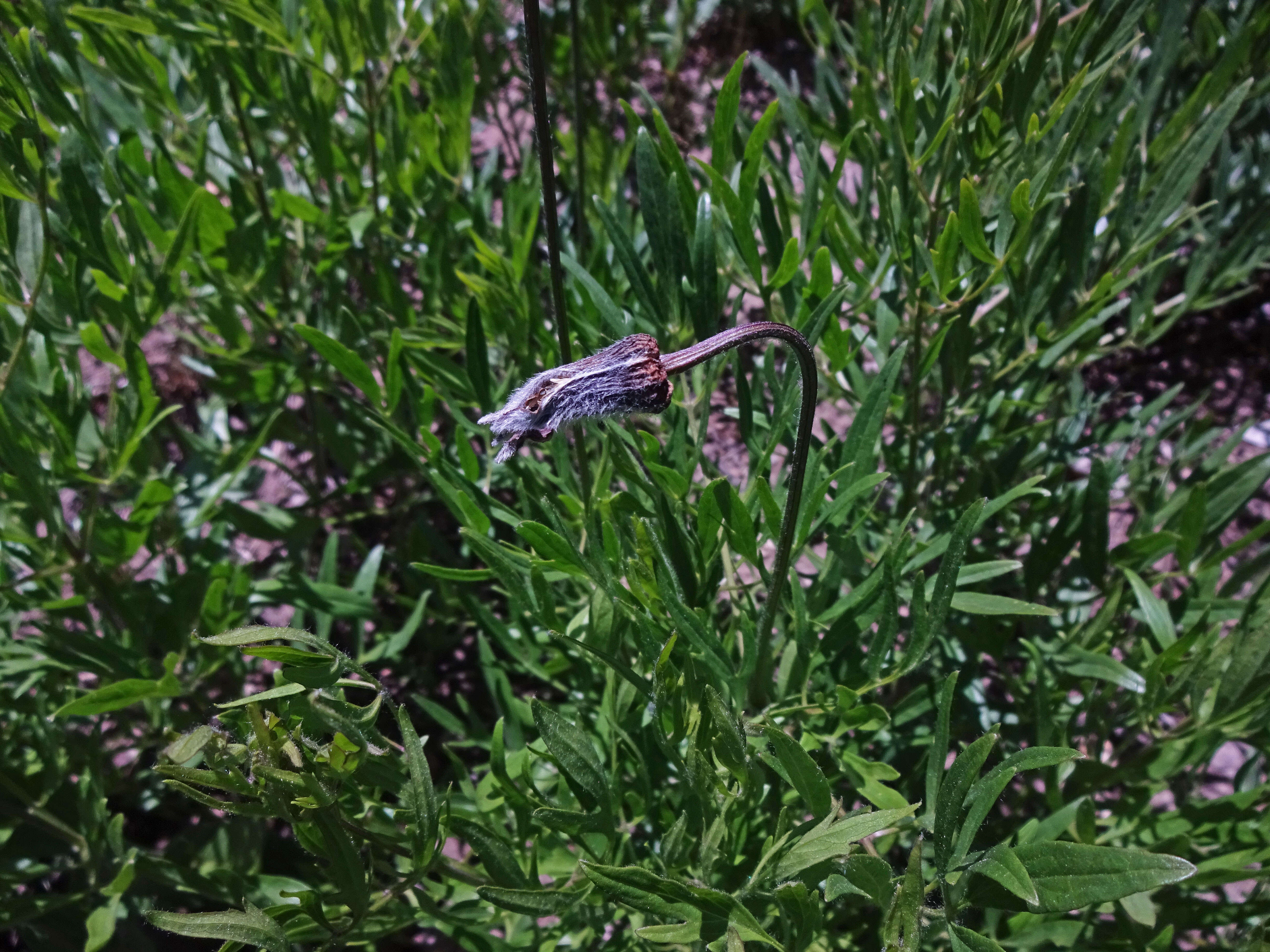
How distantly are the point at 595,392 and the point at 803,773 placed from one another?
14.2 inches

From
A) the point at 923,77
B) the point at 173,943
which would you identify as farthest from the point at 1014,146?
the point at 173,943

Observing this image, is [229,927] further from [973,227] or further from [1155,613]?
[1155,613]

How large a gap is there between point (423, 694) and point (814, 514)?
854 mm

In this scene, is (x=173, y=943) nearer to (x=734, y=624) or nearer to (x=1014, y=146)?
(x=734, y=624)

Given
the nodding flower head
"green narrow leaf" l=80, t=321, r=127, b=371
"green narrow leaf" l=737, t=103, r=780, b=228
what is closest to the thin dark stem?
the nodding flower head

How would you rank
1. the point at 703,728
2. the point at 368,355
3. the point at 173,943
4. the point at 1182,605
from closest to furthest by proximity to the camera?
the point at 703,728, the point at 1182,605, the point at 368,355, the point at 173,943

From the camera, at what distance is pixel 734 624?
37.3 inches

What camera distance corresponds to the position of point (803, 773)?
2.37ft

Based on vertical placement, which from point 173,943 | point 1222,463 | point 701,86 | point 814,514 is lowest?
point 173,943

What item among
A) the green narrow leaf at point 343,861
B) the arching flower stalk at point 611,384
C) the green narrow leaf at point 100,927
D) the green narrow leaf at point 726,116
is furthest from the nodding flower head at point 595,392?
the green narrow leaf at point 100,927

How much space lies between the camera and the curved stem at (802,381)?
1.79ft

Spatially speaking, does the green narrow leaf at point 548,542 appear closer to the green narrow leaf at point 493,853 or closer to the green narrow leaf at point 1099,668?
the green narrow leaf at point 493,853

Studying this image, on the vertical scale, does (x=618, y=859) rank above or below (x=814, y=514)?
below

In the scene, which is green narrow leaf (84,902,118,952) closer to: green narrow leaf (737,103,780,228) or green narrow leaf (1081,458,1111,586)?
green narrow leaf (737,103,780,228)
